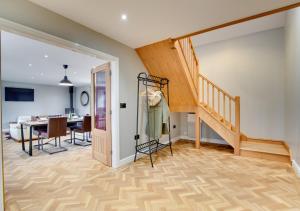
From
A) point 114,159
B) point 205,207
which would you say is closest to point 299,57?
point 205,207

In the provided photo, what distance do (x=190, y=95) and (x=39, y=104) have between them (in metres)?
8.83

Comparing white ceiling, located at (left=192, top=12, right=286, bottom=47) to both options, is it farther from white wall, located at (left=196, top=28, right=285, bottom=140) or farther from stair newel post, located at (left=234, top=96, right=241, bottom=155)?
stair newel post, located at (left=234, top=96, right=241, bottom=155)

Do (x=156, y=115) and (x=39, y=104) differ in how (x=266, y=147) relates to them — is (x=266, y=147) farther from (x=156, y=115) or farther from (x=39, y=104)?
(x=39, y=104)

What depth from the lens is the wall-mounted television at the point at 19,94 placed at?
778 centimetres

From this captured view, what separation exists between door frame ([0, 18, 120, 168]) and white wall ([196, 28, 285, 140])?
3184 mm

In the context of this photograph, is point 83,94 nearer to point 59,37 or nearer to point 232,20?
point 59,37

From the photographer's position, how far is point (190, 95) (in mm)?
4004

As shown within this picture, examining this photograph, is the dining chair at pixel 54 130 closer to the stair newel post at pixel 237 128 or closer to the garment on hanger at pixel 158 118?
the garment on hanger at pixel 158 118

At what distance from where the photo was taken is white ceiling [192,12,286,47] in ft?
11.6

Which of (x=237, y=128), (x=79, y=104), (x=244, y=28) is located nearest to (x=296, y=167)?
(x=237, y=128)

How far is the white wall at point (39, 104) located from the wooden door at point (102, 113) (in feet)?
22.5

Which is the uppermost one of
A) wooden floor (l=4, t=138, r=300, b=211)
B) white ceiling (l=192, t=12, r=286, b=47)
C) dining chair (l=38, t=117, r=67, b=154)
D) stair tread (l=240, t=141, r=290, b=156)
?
white ceiling (l=192, t=12, r=286, b=47)

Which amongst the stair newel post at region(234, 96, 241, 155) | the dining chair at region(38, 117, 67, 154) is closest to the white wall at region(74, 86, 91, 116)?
the dining chair at region(38, 117, 67, 154)

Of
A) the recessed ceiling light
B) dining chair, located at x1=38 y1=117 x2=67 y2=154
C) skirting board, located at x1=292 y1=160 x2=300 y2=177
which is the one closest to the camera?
the recessed ceiling light
